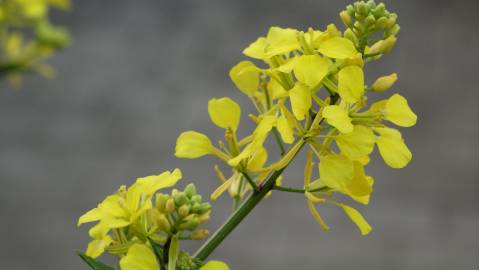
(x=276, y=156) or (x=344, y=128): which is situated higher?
(x=344, y=128)

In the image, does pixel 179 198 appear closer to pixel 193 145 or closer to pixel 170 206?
pixel 170 206

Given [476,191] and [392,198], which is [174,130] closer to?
[392,198]

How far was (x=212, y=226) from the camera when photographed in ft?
9.97

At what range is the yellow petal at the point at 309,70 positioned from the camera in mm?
518

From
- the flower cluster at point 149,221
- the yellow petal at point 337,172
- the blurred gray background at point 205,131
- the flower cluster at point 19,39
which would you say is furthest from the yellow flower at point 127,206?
the blurred gray background at point 205,131

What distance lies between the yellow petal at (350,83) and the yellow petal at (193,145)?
0.13 m

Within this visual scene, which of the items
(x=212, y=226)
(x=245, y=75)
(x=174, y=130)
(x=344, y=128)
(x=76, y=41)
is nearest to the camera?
(x=344, y=128)

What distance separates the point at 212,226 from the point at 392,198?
31.3 inches

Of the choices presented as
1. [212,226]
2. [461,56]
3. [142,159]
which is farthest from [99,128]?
[461,56]

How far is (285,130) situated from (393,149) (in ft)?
0.30

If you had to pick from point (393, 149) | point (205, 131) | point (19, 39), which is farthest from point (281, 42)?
point (205, 131)

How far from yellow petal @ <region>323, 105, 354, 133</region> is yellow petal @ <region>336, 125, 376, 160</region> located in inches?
0.5

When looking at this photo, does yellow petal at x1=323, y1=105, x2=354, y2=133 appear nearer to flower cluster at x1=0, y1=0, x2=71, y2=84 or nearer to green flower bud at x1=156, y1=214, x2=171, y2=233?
green flower bud at x1=156, y1=214, x2=171, y2=233

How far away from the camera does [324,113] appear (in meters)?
0.51
